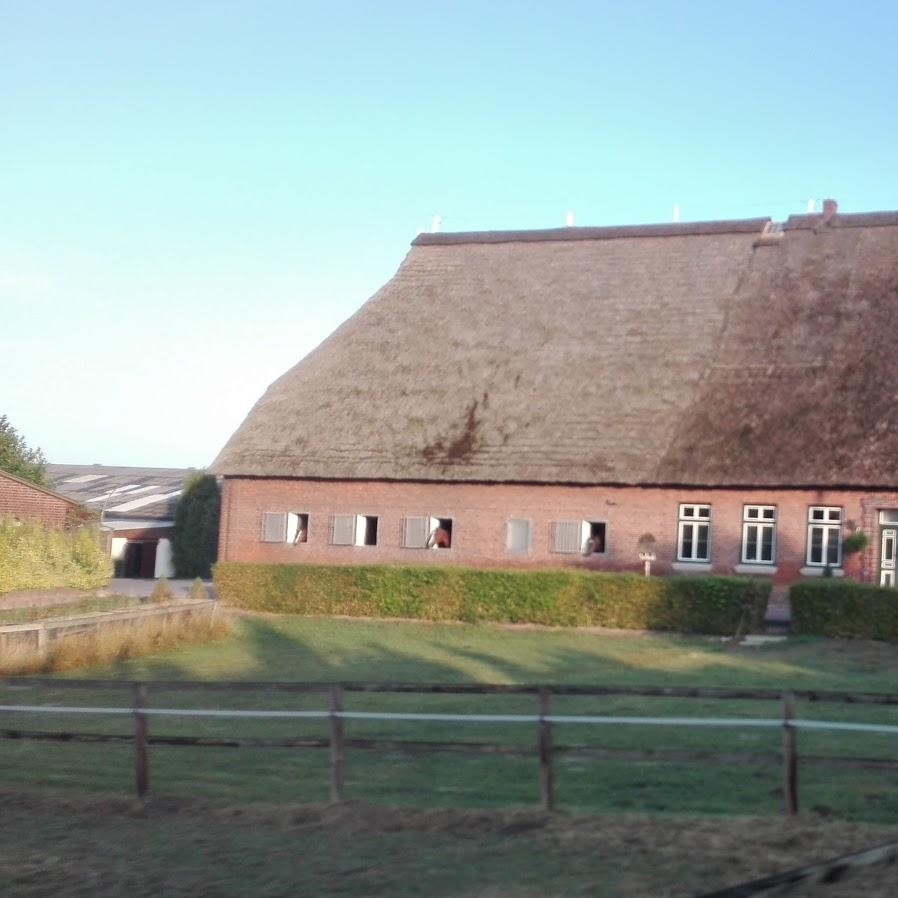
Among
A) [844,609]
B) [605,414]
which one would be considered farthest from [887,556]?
[605,414]

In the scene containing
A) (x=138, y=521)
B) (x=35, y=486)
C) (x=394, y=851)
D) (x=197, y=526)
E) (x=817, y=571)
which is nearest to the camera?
(x=394, y=851)

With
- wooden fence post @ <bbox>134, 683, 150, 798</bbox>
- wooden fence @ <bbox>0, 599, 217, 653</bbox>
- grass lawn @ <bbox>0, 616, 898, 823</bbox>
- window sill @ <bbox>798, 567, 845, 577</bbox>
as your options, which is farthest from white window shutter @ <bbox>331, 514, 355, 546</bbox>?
wooden fence post @ <bbox>134, 683, 150, 798</bbox>

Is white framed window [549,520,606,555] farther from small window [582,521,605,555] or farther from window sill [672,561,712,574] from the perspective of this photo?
window sill [672,561,712,574]

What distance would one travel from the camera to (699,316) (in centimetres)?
3516

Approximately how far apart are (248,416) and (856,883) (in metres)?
32.1

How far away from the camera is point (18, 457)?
184 ft

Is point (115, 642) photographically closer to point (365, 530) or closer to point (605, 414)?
point (365, 530)

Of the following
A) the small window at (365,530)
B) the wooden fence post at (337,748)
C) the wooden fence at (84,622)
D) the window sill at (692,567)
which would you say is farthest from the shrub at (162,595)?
the wooden fence post at (337,748)

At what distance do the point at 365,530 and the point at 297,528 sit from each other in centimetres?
224

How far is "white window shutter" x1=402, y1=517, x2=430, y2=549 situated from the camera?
115 ft

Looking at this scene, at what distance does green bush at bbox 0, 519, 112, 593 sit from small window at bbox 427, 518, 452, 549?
9.26 meters

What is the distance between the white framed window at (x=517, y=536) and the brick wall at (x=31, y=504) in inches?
704

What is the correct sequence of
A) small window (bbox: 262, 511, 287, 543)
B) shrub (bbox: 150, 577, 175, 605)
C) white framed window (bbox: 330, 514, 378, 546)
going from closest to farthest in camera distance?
shrub (bbox: 150, 577, 175, 605) → white framed window (bbox: 330, 514, 378, 546) → small window (bbox: 262, 511, 287, 543)

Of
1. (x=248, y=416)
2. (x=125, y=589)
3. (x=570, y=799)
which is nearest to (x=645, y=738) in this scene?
(x=570, y=799)
